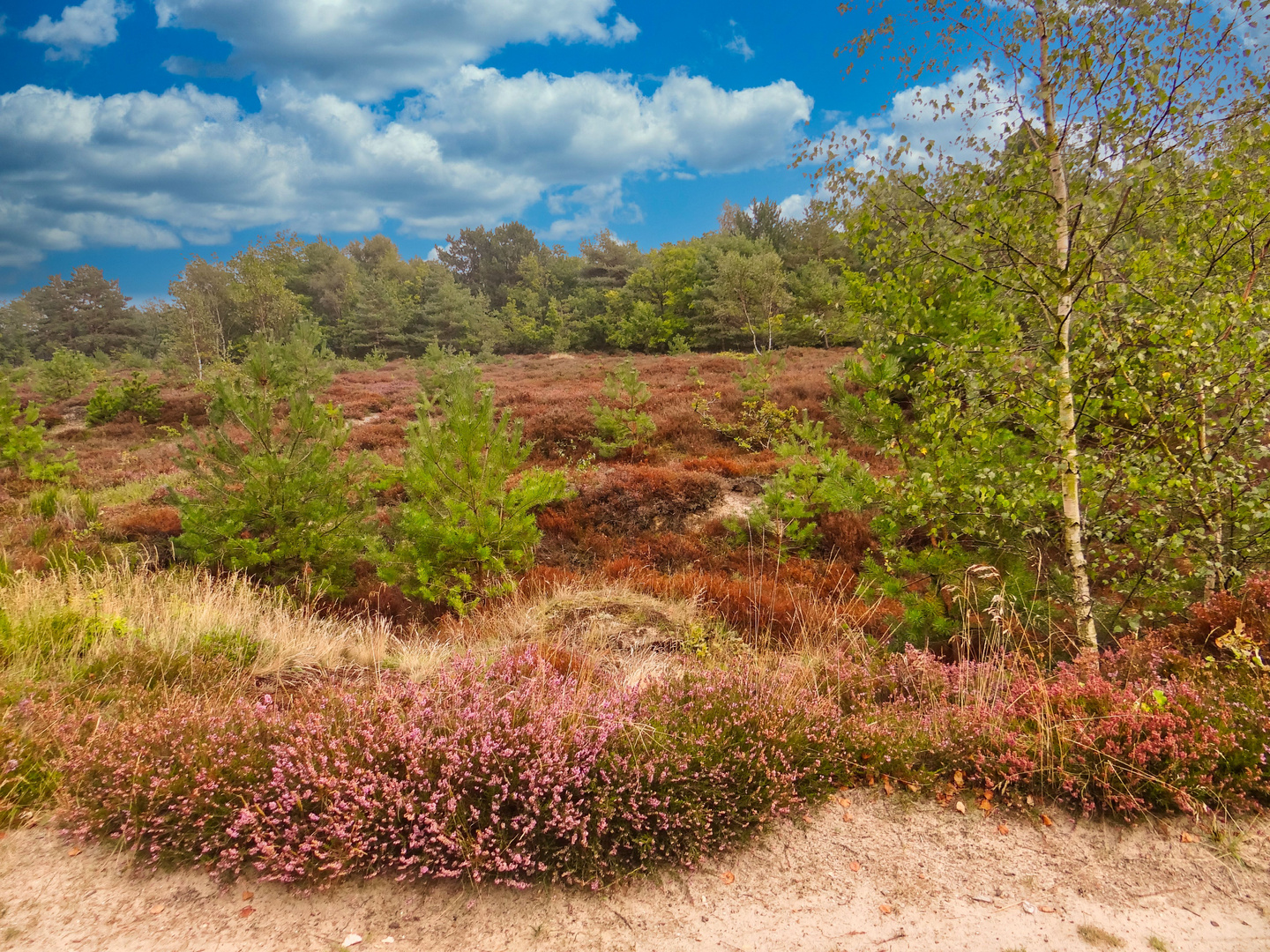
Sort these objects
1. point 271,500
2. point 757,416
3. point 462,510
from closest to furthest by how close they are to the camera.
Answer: point 462,510 → point 271,500 → point 757,416

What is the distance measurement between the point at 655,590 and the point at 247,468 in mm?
4703

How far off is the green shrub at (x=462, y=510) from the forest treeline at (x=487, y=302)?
78.0ft

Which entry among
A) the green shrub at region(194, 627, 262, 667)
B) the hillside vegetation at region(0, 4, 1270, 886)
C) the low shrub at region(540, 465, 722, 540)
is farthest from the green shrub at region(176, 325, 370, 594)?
the low shrub at region(540, 465, 722, 540)

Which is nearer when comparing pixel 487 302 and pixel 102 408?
pixel 102 408

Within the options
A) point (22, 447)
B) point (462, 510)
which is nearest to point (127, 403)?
point (22, 447)

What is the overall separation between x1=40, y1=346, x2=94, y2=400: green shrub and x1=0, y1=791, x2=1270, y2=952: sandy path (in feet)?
91.9

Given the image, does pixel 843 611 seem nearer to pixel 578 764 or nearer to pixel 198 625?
pixel 578 764

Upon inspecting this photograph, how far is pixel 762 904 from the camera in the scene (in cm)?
239

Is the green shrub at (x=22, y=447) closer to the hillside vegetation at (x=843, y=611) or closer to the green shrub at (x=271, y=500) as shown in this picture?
the hillside vegetation at (x=843, y=611)

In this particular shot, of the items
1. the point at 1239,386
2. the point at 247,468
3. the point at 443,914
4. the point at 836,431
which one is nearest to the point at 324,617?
the point at 247,468

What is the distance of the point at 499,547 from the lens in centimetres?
653

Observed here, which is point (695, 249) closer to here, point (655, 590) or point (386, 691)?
point (655, 590)

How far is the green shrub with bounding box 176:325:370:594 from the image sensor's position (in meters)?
6.34

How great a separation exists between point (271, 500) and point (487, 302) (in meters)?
52.8
